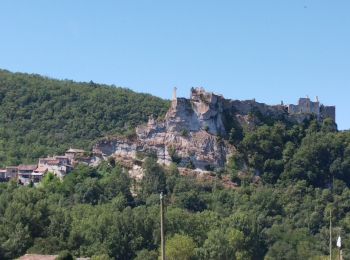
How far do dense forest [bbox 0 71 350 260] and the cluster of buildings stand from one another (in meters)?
2.95

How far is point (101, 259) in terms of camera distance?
70.4m

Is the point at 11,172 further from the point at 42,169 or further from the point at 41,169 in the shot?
the point at 42,169

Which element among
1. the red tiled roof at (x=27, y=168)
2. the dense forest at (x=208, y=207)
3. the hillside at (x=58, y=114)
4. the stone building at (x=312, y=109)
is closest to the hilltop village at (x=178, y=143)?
the red tiled roof at (x=27, y=168)

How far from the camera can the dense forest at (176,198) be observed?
78625 millimetres

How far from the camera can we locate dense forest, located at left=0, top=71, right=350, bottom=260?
258ft

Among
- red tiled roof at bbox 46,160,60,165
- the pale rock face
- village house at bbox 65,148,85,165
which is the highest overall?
the pale rock face

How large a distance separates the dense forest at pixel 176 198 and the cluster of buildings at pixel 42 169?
295 centimetres

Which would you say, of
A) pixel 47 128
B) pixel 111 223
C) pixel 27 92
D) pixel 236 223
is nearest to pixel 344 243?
pixel 236 223

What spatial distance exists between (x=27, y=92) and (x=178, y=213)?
210 feet

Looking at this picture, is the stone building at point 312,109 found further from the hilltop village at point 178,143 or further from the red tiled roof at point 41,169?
the red tiled roof at point 41,169

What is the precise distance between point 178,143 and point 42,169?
591 inches

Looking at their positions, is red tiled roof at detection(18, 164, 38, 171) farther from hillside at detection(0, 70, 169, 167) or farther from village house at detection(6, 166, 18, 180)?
hillside at detection(0, 70, 169, 167)

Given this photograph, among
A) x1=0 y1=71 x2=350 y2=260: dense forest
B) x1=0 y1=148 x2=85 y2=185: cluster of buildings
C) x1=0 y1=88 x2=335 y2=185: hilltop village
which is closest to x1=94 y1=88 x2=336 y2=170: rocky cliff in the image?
x1=0 y1=88 x2=335 y2=185: hilltop village

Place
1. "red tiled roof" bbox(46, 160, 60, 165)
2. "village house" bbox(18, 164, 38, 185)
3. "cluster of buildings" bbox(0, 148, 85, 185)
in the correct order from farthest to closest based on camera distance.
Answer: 1. "red tiled roof" bbox(46, 160, 60, 165)
2. "village house" bbox(18, 164, 38, 185)
3. "cluster of buildings" bbox(0, 148, 85, 185)
